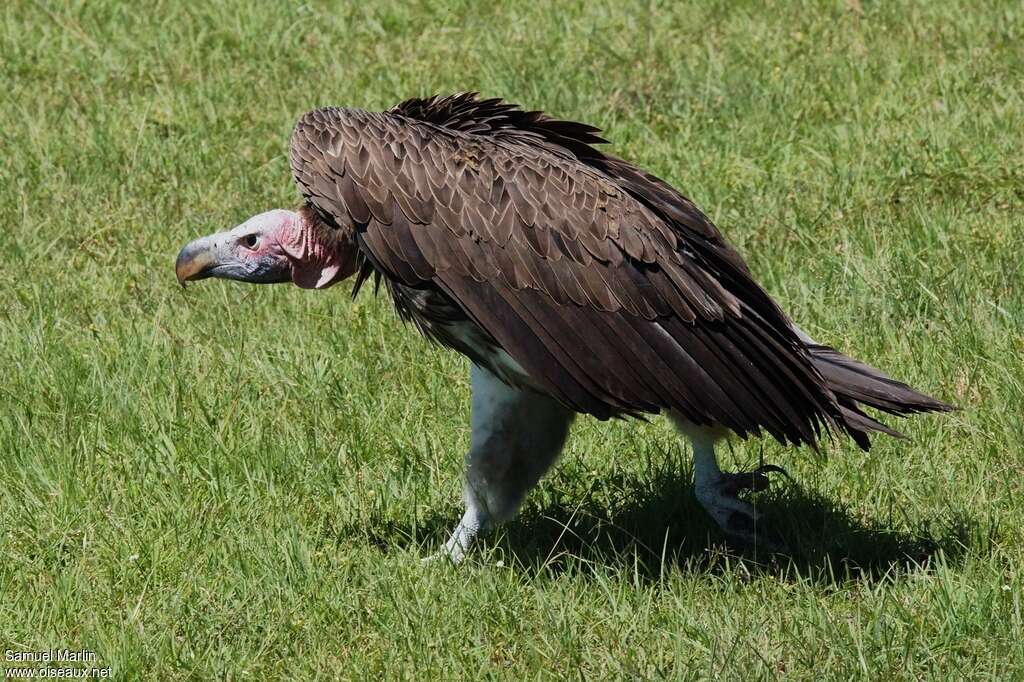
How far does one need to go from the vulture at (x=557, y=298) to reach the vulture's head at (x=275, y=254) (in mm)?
87

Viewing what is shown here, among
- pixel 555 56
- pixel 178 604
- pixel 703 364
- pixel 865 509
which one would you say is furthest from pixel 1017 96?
pixel 178 604

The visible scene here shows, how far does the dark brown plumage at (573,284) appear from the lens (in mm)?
4402

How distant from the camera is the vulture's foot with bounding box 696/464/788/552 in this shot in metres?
4.73

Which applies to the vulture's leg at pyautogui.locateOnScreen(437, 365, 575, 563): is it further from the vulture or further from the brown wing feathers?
the brown wing feathers

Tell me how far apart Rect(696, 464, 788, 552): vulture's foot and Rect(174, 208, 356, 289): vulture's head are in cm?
130

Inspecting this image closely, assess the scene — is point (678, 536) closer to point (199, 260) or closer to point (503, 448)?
point (503, 448)

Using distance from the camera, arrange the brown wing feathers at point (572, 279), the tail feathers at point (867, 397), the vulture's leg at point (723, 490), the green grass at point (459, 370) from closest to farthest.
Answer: the green grass at point (459, 370)
the brown wing feathers at point (572, 279)
the tail feathers at point (867, 397)
the vulture's leg at point (723, 490)

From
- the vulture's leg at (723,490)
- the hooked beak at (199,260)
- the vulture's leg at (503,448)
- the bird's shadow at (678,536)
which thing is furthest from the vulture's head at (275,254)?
the vulture's leg at (723,490)

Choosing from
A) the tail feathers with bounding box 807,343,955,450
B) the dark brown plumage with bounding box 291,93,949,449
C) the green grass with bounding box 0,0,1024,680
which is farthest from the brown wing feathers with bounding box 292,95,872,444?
the green grass with bounding box 0,0,1024,680

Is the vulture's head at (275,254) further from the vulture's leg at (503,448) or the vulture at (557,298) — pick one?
the vulture's leg at (503,448)

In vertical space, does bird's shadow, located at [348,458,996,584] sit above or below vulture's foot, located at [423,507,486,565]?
above

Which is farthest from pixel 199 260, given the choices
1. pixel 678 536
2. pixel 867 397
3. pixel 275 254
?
pixel 867 397

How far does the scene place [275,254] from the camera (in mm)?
4883

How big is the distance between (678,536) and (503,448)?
0.64 m
